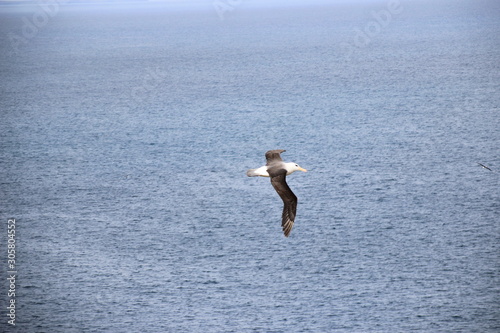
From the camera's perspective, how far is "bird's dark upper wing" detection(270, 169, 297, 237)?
30688 mm

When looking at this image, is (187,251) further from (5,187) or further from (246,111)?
(246,111)

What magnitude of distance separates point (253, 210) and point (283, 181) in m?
29.9

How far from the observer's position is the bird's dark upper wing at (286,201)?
30.7 meters

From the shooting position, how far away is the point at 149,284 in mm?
53219

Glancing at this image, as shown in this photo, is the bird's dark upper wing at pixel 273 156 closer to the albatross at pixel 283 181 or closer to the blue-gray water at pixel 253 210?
the albatross at pixel 283 181

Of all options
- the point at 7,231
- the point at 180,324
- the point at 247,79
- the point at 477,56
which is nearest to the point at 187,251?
the point at 180,324

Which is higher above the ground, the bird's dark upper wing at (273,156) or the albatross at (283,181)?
the bird's dark upper wing at (273,156)

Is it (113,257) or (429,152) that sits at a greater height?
(429,152)

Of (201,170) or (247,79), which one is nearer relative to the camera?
(201,170)

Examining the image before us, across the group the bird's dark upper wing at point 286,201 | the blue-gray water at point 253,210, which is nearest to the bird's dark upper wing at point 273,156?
the bird's dark upper wing at point 286,201

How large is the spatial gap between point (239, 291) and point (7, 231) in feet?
73.5

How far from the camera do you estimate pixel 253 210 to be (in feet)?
210

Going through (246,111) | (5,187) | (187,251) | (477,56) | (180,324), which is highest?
(477,56)

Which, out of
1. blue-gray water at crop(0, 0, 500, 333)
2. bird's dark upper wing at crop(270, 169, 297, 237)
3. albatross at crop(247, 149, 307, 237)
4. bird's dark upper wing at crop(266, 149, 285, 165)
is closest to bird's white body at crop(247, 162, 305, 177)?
albatross at crop(247, 149, 307, 237)
